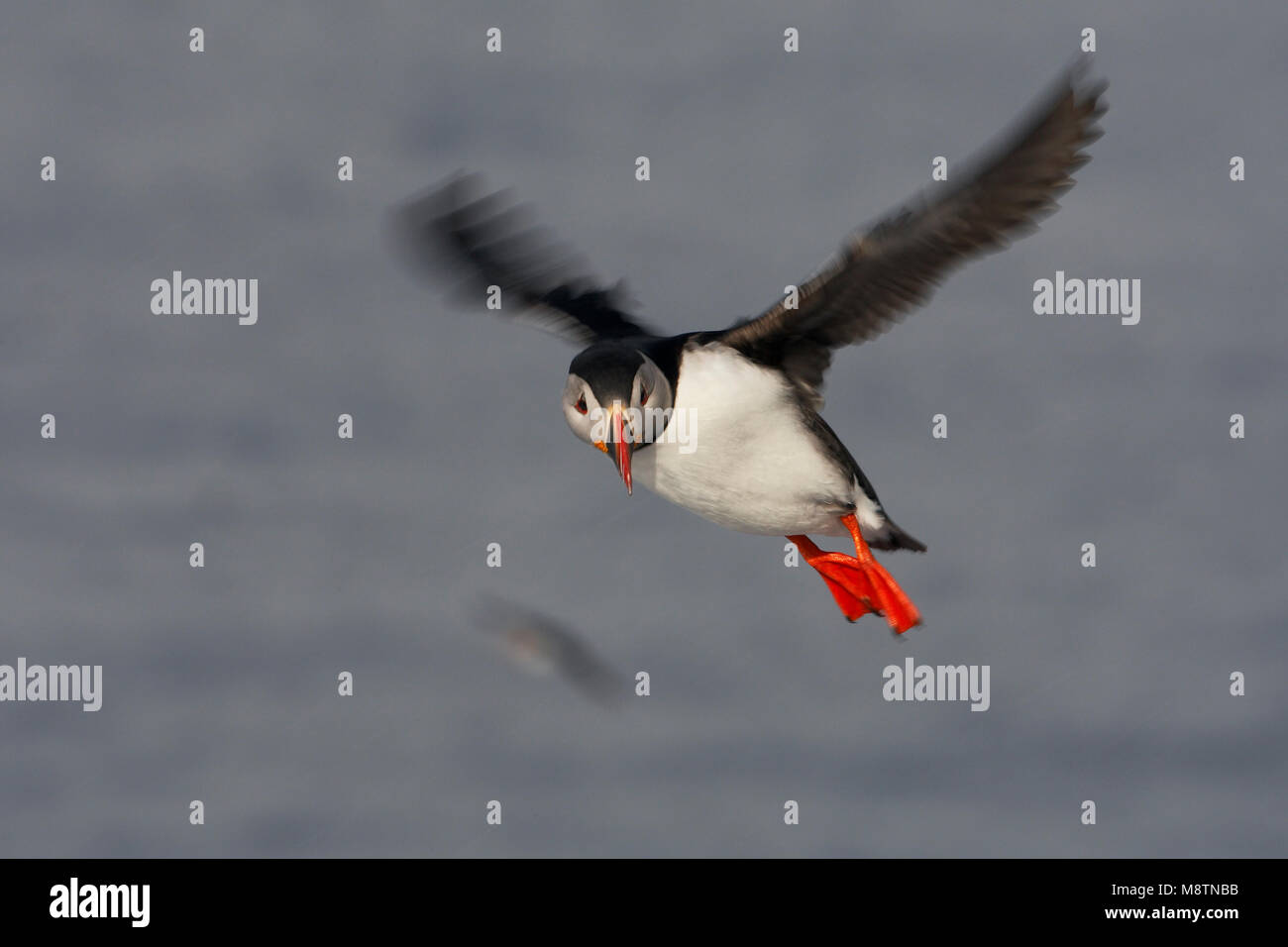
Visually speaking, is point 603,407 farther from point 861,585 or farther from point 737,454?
point 861,585

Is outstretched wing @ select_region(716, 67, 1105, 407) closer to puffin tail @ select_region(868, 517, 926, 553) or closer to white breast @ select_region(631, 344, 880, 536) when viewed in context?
white breast @ select_region(631, 344, 880, 536)

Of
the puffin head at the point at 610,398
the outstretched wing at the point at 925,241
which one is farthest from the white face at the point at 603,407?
the outstretched wing at the point at 925,241

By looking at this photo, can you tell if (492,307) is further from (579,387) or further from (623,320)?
(579,387)

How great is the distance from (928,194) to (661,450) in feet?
9.86

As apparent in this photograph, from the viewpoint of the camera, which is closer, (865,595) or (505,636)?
(505,636)

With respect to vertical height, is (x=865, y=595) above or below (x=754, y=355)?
below

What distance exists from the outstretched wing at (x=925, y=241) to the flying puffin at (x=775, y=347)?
0.04 feet

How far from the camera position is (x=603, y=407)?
13734mm

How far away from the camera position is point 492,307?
17719 mm

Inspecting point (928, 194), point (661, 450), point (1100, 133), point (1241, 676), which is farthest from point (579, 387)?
point (1241, 676)

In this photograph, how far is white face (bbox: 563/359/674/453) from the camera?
13.8m

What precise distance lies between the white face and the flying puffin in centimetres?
1

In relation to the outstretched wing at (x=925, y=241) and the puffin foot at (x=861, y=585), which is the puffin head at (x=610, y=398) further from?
the puffin foot at (x=861, y=585)

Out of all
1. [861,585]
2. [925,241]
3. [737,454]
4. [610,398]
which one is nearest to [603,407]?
[610,398]
